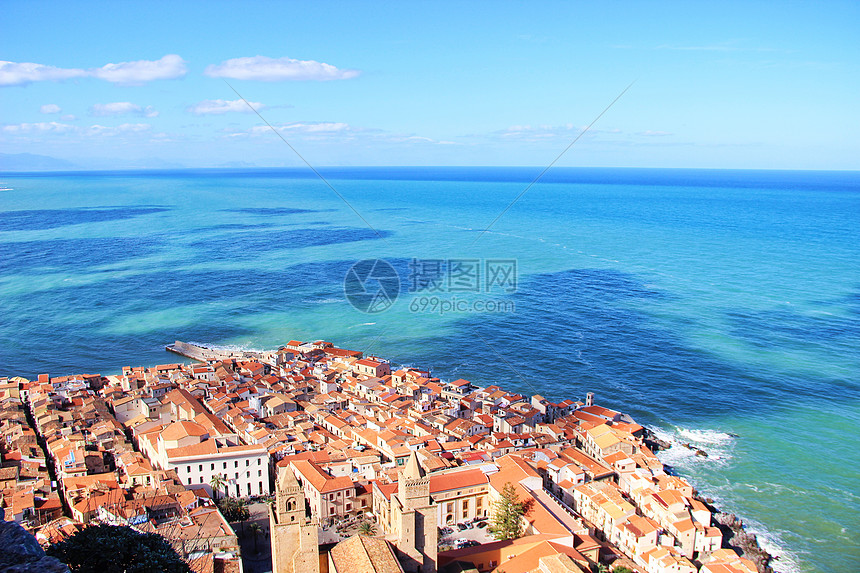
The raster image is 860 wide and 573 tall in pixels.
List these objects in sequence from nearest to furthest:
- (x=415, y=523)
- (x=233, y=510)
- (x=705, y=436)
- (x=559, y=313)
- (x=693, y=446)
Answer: (x=415, y=523)
(x=233, y=510)
(x=693, y=446)
(x=705, y=436)
(x=559, y=313)

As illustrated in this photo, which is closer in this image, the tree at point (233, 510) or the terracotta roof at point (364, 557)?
the terracotta roof at point (364, 557)

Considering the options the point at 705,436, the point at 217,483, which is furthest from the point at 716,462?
the point at 217,483

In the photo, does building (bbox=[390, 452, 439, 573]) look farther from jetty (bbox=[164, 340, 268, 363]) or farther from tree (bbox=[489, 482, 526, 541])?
jetty (bbox=[164, 340, 268, 363])

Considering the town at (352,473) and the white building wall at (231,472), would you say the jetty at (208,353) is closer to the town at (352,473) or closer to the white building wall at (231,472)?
the town at (352,473)

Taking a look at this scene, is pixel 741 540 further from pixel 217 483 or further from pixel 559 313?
pixel 559 313

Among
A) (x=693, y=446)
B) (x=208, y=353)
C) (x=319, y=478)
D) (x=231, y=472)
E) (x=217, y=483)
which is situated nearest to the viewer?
(x=319, y=478)

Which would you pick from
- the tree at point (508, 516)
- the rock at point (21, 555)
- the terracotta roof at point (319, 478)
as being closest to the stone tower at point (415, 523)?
the tree at point (508, 516)
